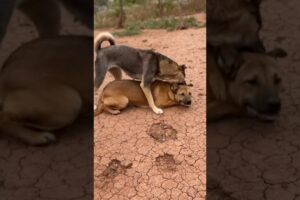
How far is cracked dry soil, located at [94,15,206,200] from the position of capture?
289cm

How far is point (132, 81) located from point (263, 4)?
230 cm

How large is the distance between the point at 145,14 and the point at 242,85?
15.4ft

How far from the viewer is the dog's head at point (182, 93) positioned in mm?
3823

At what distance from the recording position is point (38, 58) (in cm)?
182

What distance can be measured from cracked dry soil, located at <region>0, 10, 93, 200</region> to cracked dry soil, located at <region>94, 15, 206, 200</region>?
3.16 ft

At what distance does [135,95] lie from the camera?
397cm

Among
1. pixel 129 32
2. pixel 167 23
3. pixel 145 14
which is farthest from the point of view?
pixel 145 14

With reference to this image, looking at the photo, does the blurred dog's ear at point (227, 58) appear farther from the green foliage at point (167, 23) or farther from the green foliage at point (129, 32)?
the green foliage at point (167, 23)

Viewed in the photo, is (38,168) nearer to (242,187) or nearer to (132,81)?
(242,187)

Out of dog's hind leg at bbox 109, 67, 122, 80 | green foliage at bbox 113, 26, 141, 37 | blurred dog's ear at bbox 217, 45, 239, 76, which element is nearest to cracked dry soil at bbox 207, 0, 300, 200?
blurred dog's ear at bbox 217, 45, 239, 76

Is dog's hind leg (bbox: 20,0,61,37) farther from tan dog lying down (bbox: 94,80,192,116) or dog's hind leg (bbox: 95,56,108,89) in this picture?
dog's hind leg (bbox: 95,56,108,89)

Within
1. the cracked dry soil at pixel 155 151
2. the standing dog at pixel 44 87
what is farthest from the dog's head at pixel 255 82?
the cracked dry soil at pixel 155 151

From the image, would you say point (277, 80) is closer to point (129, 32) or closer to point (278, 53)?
point (278, 53)

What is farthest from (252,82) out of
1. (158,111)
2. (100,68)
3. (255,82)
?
(100,68)
